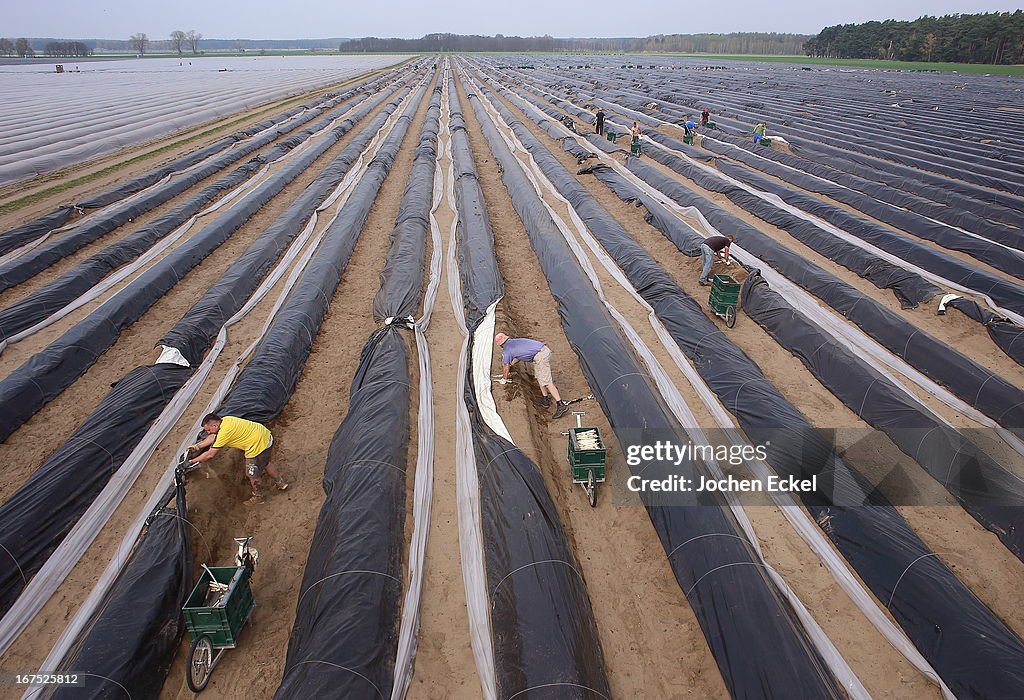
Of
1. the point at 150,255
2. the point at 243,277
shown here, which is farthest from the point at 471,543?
the point at 150,255

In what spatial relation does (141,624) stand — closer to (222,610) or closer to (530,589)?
(222,610)

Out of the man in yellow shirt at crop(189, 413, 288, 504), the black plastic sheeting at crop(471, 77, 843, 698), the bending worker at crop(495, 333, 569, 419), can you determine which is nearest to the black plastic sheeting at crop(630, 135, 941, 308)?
the black plastic sheeting at crop(471, 77, 843, 698)

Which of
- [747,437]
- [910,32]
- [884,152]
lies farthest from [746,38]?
[747,437]

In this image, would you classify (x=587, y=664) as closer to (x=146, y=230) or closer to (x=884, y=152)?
(x=146, y=230)

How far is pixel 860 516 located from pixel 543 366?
488 centimetres

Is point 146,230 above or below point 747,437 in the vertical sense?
above

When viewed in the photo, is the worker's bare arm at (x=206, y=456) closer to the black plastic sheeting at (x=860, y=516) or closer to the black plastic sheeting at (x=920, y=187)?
the black plastic sheeting at (x=860, y=516)

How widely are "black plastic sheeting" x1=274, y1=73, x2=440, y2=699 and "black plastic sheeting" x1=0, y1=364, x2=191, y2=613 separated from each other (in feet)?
10.4

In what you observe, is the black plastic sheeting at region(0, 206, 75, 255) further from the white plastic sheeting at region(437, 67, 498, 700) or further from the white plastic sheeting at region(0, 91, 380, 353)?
the white plastic sheeting at region(437, 67, 498, 700)

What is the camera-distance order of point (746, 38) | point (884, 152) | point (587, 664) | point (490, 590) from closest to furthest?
point (587, 664) < point (490, 590) < point (884, 152) < point (746, 38)

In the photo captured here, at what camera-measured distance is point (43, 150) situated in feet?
93.3

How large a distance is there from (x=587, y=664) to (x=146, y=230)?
59.0ft

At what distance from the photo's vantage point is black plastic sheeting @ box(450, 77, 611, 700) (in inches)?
196

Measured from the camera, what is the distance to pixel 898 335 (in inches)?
424
